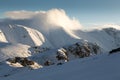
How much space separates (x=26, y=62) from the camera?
506 feet

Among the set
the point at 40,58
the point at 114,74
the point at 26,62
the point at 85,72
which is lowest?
the point at 114,74

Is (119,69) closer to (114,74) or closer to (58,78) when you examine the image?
(114,74)

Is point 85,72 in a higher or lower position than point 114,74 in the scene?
higher

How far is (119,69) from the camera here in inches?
965

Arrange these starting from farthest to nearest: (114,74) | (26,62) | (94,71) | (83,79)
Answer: (26,62) → (94,71) → (83,79) → (114,74)

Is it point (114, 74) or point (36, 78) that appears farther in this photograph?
point (36, 78)

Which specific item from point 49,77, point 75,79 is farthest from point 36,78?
point 75,79

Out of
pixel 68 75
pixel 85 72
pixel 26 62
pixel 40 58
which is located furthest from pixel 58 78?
pixel 40 58

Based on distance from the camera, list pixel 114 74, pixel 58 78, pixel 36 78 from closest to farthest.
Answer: pixel 114 74 → pixel 58 78 → pixel 36 78

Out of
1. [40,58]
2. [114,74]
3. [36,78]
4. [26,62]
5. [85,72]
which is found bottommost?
[114,74]

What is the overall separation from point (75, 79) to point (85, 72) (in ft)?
5.79

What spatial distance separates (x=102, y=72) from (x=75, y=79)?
2325 millimetres

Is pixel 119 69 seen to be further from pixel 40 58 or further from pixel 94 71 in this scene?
pixel 40 58

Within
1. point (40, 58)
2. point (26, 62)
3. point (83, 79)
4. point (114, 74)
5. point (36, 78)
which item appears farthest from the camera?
point (40, 58)
